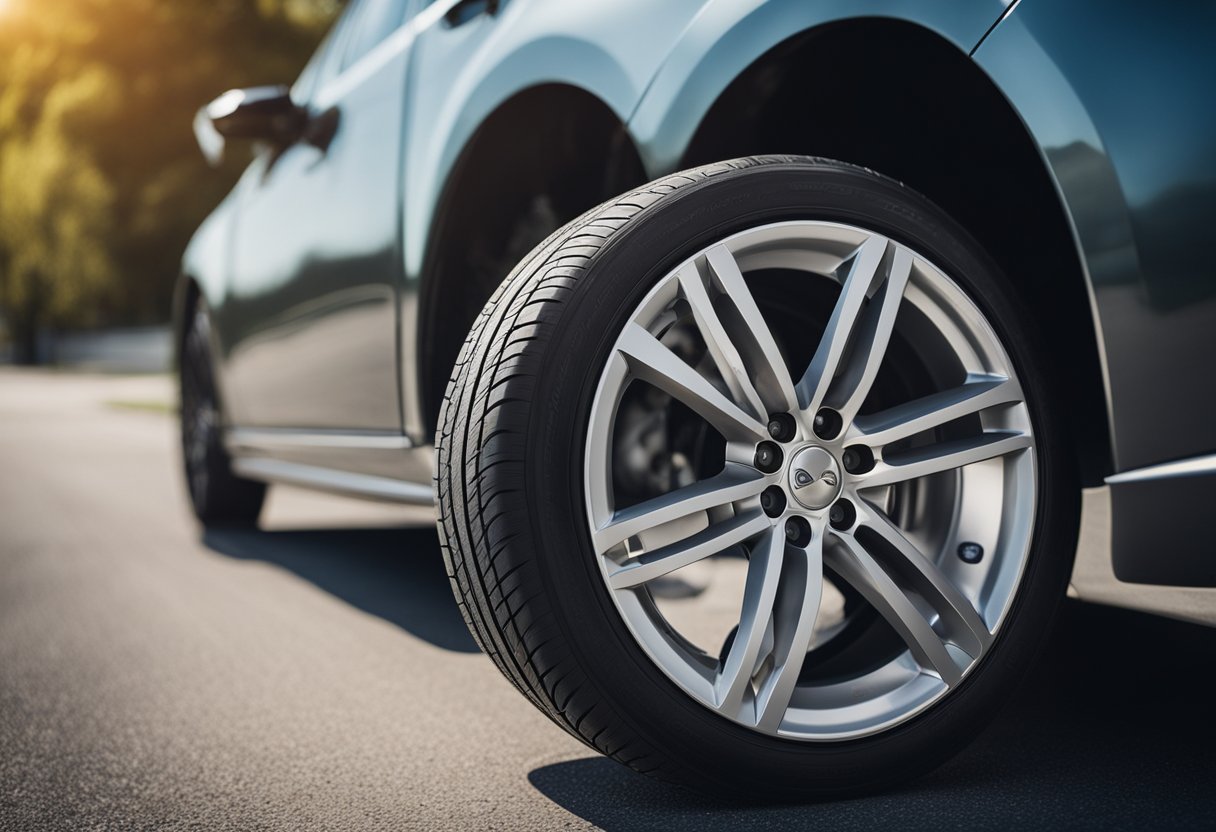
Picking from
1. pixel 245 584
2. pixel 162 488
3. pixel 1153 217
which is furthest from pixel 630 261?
pixel 162 488

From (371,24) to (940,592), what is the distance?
7.53ft

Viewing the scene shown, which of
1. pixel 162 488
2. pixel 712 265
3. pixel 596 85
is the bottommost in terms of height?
pixel 162 488

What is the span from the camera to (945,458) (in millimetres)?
1790

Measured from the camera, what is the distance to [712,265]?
1751 mm

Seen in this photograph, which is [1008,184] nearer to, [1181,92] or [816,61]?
[816,61]

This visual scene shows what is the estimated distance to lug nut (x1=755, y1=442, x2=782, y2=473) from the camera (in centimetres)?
173

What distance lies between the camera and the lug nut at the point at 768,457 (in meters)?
1.73

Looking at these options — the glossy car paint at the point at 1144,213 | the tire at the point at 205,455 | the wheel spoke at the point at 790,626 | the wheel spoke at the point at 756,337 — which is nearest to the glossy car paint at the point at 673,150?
the glossy car paint at the point at 1144,213

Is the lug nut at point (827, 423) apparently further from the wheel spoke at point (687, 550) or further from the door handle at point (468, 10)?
the door handle at point (468, 10)

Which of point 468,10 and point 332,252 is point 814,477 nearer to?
point 468,10

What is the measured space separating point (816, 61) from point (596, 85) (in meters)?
0.37

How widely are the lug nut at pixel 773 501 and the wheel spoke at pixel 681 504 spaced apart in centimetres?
3

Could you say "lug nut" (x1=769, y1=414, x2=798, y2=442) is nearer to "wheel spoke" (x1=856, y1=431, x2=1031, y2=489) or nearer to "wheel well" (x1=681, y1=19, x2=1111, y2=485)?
"wheel spoke" (x1=856, y1=431, x2=1031, y2=489)

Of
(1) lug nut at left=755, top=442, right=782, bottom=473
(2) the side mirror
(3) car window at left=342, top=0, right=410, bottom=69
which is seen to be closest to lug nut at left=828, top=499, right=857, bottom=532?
(1) lug nut at left=755, top=442, right=782, bottom=473
